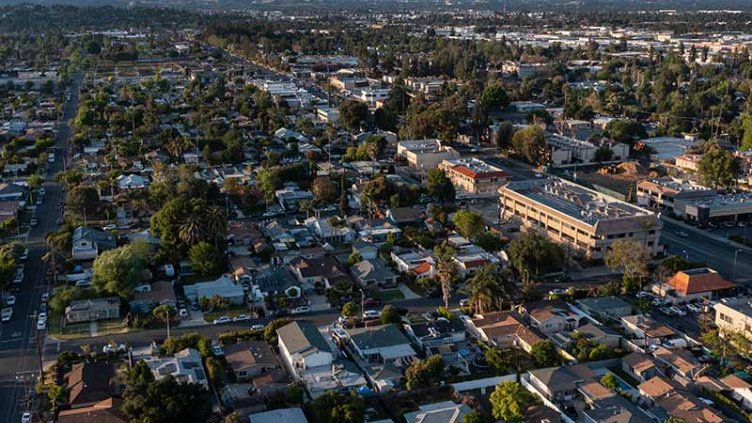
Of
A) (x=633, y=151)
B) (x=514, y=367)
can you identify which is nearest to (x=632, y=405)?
(x=514, y=367)

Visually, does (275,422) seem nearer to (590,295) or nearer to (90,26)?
(590,295)

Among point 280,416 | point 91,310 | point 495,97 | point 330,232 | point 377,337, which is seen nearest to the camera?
point 280,416

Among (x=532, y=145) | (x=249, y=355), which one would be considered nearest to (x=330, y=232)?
(x=249, y=355)

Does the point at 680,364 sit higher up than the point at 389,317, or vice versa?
the point at 389,317

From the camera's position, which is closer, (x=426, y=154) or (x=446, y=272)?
(x=446, y=272)

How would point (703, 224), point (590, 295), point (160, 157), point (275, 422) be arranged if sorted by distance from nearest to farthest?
1. point (275, 422)
2. point (590, 295)
3. point (703, 224)
4. point (160, 157)

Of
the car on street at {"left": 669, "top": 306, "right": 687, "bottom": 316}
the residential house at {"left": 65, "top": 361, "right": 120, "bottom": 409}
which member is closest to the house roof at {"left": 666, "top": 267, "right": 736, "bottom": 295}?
the car on street at {"left": 669, "top": 306, "right": 687, "bottom": 316}

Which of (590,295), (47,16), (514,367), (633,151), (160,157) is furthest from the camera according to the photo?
(47,16)

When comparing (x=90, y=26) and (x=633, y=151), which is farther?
(x=90, y=26)

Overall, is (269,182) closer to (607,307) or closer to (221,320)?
(221,320)
